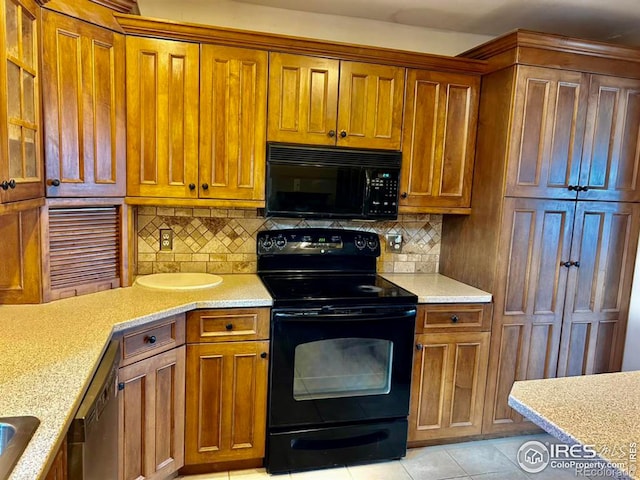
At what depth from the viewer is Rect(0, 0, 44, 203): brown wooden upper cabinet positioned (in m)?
1.47

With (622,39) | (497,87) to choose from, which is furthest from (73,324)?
(622,39)

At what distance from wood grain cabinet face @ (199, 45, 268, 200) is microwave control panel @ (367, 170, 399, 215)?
62 cm

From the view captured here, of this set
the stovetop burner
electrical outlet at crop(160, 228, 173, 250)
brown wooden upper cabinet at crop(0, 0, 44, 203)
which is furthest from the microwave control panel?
brown wooden upper cabinet at crop(0, 0, 44, 203)

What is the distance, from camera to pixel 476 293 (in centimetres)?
249

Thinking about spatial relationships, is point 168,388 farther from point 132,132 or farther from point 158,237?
point 132,132

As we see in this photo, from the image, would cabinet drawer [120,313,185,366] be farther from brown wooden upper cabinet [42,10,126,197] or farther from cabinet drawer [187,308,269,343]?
brown wooden upper cabinet [42,10,126,197]

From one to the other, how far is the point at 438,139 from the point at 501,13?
81cm

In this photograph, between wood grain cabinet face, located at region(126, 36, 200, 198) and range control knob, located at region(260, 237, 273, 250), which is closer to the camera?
wood grain cabinet face, located at region(126, 36, 200, 198)

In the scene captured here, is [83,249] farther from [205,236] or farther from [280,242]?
[280,242]

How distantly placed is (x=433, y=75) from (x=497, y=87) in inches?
13.9

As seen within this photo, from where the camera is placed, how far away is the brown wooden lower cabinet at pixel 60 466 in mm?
1071

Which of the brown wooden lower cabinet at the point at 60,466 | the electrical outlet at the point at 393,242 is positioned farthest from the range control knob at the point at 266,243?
the brown wooden lower cabinet at the point at 60,466

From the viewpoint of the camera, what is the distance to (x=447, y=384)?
8.19 ft

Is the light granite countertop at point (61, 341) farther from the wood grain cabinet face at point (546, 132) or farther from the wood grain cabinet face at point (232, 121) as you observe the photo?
the wood grain cabinet face at point (546, 132)
